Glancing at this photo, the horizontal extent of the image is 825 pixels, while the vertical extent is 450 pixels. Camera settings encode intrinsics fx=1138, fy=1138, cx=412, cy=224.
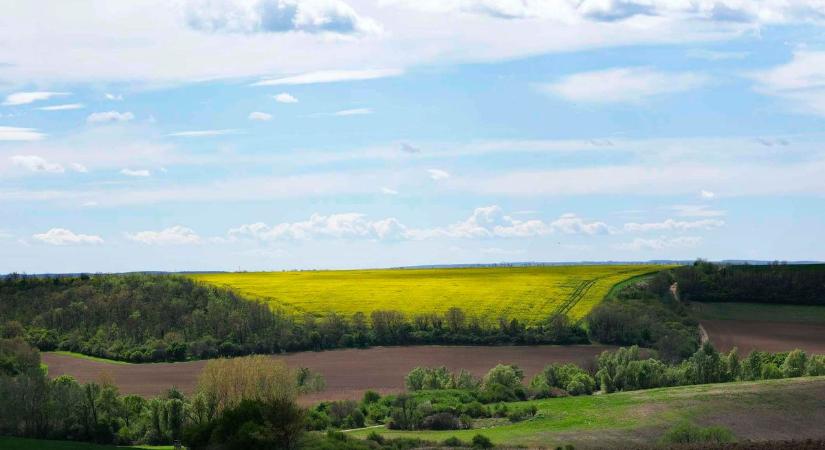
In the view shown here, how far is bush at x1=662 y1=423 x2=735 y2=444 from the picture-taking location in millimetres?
59725

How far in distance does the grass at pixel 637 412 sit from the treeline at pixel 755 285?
173 feet

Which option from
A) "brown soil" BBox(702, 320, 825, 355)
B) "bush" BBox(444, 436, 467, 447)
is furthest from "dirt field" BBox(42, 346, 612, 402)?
"bush" BBox(444, 436, 467, 447)

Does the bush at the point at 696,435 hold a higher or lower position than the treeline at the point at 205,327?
lower

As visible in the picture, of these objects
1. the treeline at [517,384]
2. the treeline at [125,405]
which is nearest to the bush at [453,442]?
the treeline at [517,384]

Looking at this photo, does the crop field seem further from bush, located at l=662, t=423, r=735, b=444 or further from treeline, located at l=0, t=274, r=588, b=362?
bush, located at l=662, t=423, r=735, b=444

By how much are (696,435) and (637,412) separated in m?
6.73

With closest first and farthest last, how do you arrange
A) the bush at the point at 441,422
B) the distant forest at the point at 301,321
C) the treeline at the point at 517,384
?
the bush at the point at 441,422 < the treeline at the point at 517,384 < the distant forest at the point at 301,321

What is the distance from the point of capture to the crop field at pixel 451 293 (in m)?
124

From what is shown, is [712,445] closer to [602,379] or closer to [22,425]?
[602,379]

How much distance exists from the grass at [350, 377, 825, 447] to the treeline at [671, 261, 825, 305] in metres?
52.9

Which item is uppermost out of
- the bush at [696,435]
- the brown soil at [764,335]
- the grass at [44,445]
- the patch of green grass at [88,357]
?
the brown soil at [764,335]

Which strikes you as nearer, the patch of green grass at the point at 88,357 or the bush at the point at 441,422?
the bush at the point at 441,422

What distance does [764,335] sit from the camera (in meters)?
109

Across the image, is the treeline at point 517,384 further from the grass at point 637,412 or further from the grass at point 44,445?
the grass at point 44,445
